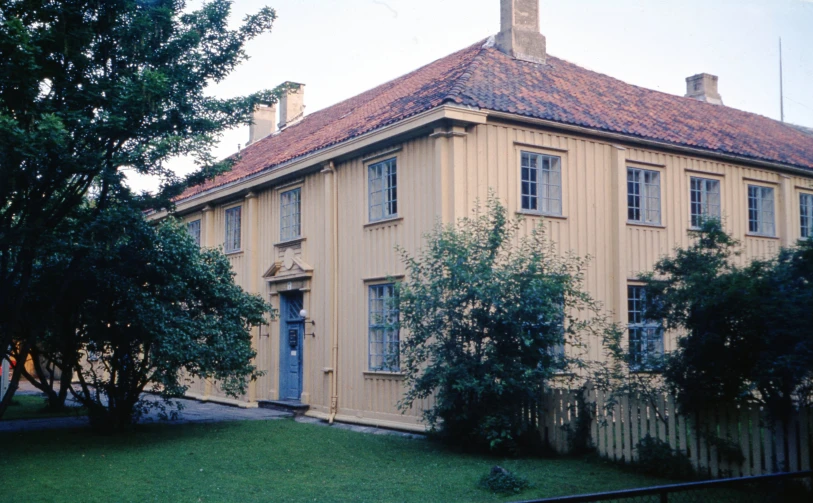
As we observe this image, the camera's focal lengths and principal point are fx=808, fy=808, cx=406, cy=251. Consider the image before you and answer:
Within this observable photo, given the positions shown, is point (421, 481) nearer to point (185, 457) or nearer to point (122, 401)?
point (185, 457)

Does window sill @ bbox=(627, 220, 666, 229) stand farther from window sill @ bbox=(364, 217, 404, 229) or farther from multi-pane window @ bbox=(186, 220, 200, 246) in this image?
multi-pane window @ bbox=(186, 220, 200, 246)

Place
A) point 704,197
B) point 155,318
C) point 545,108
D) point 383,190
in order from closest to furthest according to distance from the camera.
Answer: point 155,318
point 545,108
point 383,190
point 704,197

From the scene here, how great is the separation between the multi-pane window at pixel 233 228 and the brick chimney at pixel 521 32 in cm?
802

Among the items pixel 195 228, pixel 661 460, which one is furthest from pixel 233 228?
pixel 661 460

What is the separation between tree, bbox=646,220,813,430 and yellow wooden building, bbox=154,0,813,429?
3021 mm

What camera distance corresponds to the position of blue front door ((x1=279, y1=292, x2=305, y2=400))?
18438 mm

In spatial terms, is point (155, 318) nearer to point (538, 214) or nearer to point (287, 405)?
point (287, 405)

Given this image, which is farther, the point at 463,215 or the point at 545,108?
the point at 545,108

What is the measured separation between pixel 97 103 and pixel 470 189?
6.39 metres

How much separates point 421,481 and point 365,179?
763 centimetres

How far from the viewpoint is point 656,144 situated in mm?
16625

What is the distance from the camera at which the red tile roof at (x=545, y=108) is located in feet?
50.0

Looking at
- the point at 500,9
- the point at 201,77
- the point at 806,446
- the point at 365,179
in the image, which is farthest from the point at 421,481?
the point at 500,9

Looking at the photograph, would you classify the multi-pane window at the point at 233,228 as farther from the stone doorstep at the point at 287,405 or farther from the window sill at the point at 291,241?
the stone doorstep at the point at 287,405
